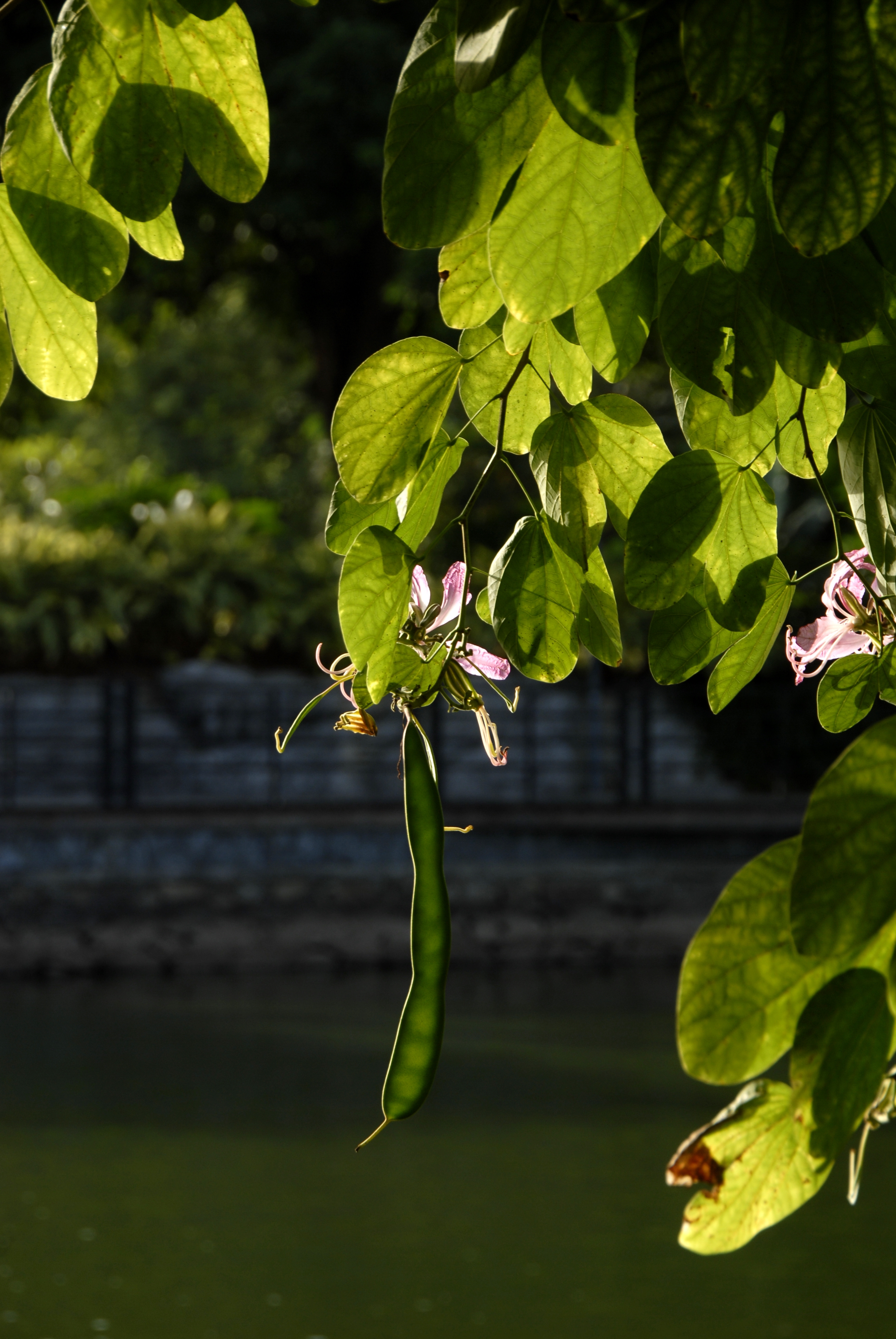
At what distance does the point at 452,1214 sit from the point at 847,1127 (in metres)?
4.90

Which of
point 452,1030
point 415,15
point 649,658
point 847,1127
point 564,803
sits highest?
point 415,15

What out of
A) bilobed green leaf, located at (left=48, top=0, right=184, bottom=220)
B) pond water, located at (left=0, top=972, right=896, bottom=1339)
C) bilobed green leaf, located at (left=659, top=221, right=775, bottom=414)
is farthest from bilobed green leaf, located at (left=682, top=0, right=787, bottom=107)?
pond water, located at (left=0, top=972, right=896, bottom=1339)

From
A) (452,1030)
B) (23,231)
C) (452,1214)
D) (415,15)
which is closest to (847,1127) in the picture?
(23,231)

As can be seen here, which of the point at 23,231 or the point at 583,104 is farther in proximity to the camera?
the point at 23,231

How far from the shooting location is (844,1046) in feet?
1.83

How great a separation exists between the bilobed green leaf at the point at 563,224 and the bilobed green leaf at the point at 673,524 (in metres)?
0.15

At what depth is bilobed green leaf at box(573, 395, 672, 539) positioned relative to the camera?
0.89m

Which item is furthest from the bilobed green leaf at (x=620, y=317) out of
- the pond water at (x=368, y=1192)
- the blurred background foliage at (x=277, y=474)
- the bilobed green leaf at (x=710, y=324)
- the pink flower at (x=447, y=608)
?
the blurred background foliage at (x=277, y=474)

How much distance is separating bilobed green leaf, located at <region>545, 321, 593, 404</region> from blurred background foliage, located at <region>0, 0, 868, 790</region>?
456 cm

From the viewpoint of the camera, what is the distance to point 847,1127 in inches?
22.6

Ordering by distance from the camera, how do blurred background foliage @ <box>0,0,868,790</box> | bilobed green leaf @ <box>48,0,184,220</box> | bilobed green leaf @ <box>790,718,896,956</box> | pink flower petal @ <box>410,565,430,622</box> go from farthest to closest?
blurred background foliage @ <box>0,0,868,790</box>, pink flower petal @ <box>410,565,430,622</box>, bilobed green leaf @ <box>48,0,184,220</box>, bilobed green leaf @ <box>790,718,896,956</box>

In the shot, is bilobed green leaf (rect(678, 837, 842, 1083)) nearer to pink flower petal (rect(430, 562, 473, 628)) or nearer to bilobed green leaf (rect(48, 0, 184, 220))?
pink flower petal (rect(430, 562, 473, 628))

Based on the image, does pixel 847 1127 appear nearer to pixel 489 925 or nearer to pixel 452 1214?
pixel 452 1214

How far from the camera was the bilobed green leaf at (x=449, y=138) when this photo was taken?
69 centimetres
